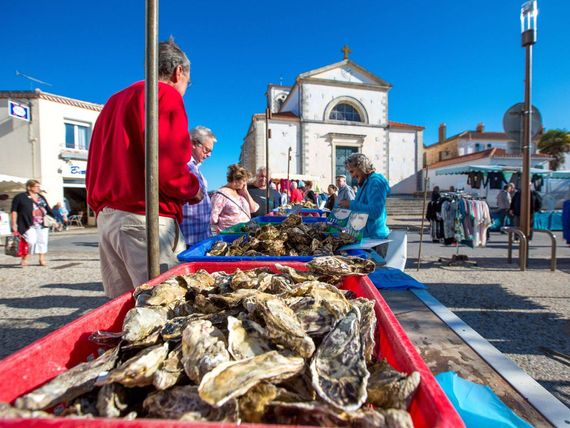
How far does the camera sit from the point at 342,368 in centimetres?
70

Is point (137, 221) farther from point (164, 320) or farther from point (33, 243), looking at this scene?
point (33, 243)

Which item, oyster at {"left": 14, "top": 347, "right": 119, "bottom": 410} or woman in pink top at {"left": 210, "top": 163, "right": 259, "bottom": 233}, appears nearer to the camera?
oyster at {"left": 14, "top": 347, "right": 119, "bottom": 410}

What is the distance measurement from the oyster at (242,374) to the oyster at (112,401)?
187 mm

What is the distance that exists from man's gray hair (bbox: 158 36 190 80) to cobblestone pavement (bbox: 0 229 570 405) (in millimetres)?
2948

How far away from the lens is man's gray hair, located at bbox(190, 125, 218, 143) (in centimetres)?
309

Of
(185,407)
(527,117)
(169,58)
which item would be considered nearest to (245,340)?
(185,407)

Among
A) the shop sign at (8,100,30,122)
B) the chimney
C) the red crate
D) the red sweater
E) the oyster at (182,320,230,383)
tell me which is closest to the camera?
the red crate

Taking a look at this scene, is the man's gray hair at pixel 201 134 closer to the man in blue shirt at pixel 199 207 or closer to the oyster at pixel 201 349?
the man in blue shirt at pixel 199 207

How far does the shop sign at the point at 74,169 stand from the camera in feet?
60.6

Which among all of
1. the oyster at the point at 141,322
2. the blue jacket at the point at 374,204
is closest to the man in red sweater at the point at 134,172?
the oyster at the point at 141,322

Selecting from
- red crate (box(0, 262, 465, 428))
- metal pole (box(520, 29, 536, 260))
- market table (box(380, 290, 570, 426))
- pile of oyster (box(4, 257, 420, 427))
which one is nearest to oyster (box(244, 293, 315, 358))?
pile of oyster (box(4, 257, 420, 427))

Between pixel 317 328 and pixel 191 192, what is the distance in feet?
3.94

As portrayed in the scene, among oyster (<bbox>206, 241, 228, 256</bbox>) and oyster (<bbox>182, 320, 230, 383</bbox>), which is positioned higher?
oyster (<bbox>206, 241, 228, 256</bbox>)

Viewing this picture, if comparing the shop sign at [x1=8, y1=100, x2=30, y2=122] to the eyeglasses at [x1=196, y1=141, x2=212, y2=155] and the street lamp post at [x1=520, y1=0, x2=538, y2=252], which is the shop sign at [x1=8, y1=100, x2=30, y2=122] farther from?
the street lamp post at [x1=520, y1=0, x2=538, y2=252]
